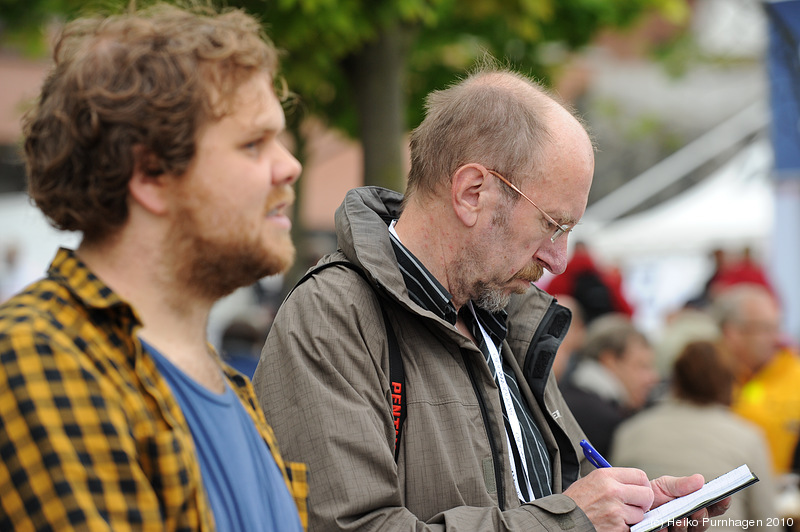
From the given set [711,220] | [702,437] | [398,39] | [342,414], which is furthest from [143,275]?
[711,220]

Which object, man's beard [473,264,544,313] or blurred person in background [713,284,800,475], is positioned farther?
blurred person in background [713,284,800,475]

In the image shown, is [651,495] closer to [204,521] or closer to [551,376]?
[551,376]

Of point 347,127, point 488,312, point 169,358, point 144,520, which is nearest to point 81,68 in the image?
point 169,358

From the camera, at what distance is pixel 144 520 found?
114 cm

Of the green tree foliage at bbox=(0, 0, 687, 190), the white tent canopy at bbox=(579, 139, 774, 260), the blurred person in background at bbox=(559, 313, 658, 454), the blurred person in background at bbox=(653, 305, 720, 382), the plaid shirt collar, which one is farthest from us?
the white tent canopy at bbox=(579, 139, 774, 260)

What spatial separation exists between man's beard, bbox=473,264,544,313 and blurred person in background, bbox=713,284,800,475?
3186mm

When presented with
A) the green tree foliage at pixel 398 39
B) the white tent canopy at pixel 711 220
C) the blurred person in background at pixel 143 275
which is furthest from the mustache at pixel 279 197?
the white tent canopy at pixel 711 220

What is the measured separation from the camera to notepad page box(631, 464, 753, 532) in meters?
1.95

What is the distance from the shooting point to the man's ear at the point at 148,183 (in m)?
1.27

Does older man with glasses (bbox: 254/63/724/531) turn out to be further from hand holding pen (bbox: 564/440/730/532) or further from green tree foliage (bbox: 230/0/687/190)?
green tree foliage (bbox: 230/0/687/190)

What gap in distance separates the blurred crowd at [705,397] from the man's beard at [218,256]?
1.56 m

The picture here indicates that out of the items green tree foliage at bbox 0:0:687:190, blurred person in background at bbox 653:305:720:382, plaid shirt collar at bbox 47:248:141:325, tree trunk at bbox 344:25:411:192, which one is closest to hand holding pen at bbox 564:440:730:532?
plaid shirt collar at bbox 47:248:141:325

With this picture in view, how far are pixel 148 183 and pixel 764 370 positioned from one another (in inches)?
196

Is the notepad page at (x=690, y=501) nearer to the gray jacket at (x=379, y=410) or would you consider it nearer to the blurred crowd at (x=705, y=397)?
the gray jacket at (x=379, y=410)
